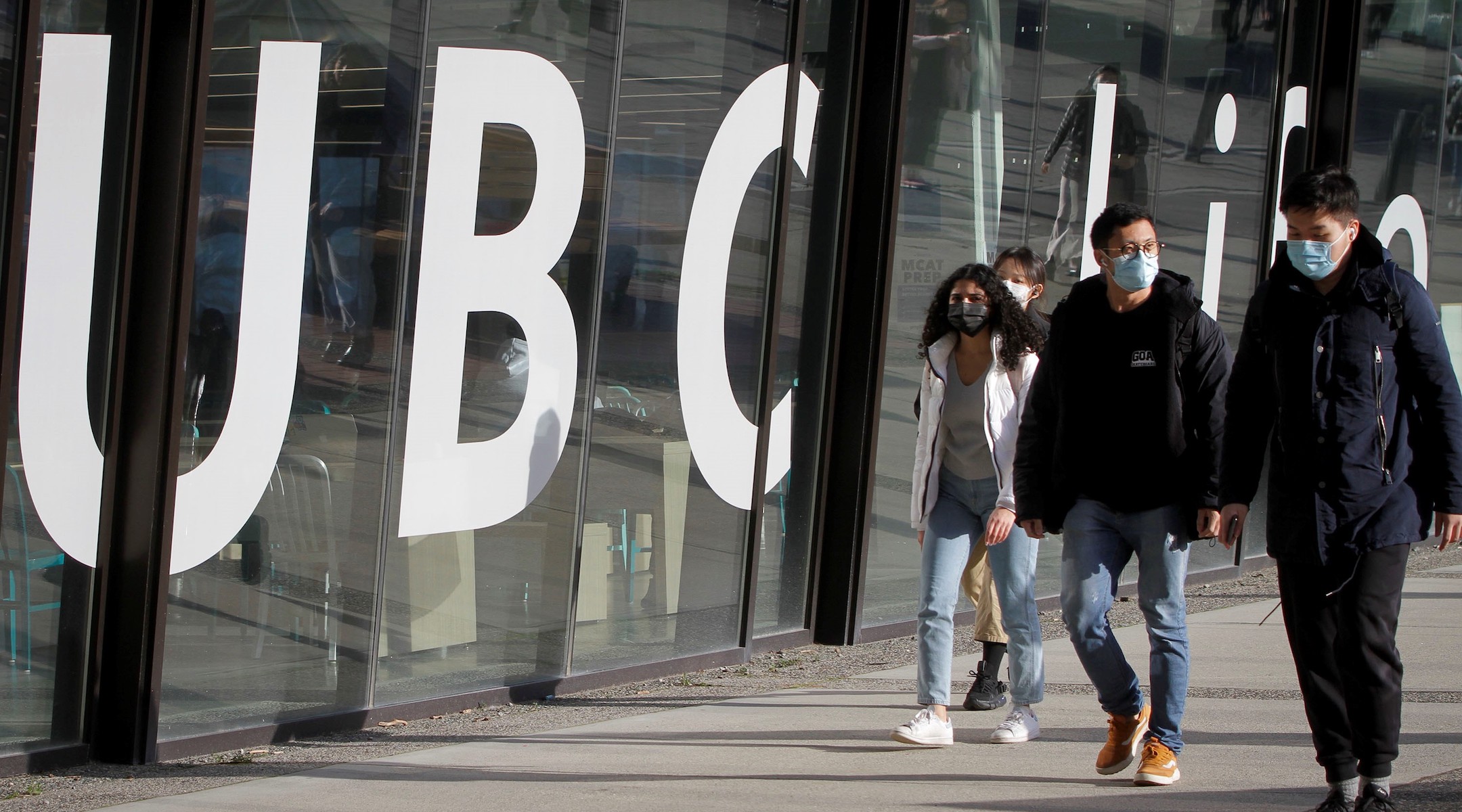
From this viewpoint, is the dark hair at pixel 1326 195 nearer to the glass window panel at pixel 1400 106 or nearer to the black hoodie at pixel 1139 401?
the black hoodie at pixel 1139 401

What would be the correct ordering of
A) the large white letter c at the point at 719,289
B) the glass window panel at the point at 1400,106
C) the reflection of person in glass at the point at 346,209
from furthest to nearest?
1. the glass window panel at the point at 1400,106
2. the large white letter c at the point at 719,289
3. the reflection of person in glass at the point at 346,209

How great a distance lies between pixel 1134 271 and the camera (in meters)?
4.93

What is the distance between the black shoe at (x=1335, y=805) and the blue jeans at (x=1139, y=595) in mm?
597

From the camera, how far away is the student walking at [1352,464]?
4.31m

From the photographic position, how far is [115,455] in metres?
→ 5.66

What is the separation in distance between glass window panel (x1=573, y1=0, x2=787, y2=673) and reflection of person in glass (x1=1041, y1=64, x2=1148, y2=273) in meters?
2.50

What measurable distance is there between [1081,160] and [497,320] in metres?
4.61

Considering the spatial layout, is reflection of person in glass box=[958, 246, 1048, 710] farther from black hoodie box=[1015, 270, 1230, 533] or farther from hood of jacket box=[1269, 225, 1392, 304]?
hood of jacket box=[1269, 225, 1392, 304]

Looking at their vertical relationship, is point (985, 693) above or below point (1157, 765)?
below

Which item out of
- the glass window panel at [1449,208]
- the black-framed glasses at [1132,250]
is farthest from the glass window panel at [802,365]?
the glass window panel at [1449,208]

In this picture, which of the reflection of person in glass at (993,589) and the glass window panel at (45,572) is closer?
the glass window panel at (45,572)

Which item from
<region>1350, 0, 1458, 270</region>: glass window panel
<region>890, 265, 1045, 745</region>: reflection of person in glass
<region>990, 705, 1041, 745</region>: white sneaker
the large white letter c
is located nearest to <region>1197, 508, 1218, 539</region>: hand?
<region>890, 265, 1045, 745</region>: reflection of person in glass

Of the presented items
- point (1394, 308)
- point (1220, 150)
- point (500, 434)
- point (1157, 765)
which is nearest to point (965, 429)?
point (1157, 765)

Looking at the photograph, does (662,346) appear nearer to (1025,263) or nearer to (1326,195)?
(1025,263)
